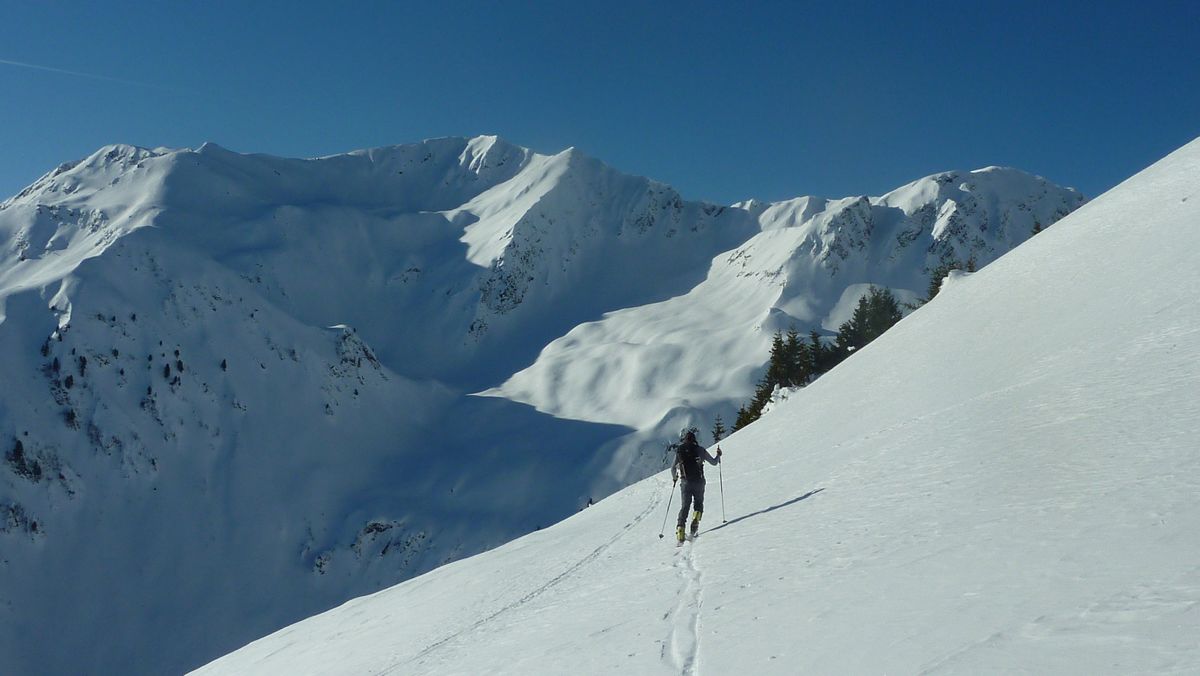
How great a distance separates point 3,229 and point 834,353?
154147 millimetres

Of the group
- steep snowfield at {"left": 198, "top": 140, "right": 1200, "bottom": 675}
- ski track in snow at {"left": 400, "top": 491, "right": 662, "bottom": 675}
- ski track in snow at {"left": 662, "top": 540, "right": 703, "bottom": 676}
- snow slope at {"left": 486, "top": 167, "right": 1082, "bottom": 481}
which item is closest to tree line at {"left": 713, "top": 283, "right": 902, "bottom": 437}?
steep snowfield at {"left": 198, "top": 140, "right": 1200, "bottom": 675}

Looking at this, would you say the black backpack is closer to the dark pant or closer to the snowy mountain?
the dark pant

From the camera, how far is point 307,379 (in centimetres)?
12106

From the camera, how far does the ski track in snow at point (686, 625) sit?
8094 millimetres

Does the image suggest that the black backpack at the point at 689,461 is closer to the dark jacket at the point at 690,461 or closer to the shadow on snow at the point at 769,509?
the dark jacket at the point at 690,461

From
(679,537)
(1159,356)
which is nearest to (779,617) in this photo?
(679,537)

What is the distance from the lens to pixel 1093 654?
563cm

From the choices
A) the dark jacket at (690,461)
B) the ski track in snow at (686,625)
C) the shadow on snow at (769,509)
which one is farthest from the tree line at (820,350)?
the ski track in snow at (686,625)

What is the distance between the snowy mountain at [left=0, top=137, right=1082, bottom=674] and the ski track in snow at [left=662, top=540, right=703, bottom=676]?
6643 centimetres

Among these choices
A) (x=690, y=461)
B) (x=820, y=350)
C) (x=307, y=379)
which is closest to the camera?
(x=690, y=461)

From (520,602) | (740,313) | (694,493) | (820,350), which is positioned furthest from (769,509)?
(740,313)

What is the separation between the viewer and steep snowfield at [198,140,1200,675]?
6.66 m

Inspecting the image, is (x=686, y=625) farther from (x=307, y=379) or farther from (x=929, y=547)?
(x=307, y=379)

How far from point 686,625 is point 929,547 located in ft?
9.46
